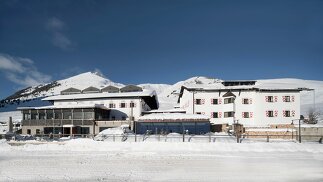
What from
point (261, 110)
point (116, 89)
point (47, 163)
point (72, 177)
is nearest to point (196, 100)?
point (261, 110)

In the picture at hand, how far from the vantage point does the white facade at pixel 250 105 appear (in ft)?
193

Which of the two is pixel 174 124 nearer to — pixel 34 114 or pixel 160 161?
pixel 160 161

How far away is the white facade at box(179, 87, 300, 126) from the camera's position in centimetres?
5869

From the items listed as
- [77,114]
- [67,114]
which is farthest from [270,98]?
[67,114]

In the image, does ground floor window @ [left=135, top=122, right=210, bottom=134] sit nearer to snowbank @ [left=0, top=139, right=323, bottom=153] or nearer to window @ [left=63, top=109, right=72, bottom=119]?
snowbank @ [left=0, top=139, right=323, bottom=153]

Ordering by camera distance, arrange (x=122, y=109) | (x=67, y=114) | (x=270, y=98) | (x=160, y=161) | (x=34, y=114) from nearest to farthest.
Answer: (x=160, y=161) < (x=67, y=114) < (x=270, y=98) < (x=34, y=114) < (x=122, y=109)

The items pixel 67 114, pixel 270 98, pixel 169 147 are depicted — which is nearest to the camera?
pixel 169 147

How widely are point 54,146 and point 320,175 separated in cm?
2807

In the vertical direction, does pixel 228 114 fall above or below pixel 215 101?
below

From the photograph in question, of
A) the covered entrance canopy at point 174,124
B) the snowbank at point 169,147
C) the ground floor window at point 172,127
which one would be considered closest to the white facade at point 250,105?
the covered entrance canopy at point 174,124

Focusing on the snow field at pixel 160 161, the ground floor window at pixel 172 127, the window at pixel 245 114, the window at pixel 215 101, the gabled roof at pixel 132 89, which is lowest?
the snow field at pixel 160 161

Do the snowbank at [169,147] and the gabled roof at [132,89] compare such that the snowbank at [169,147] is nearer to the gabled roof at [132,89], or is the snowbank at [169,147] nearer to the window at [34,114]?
the window at [34,114]

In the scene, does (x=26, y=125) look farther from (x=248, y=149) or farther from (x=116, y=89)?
(x=248, y=149)

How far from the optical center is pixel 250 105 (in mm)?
59344
